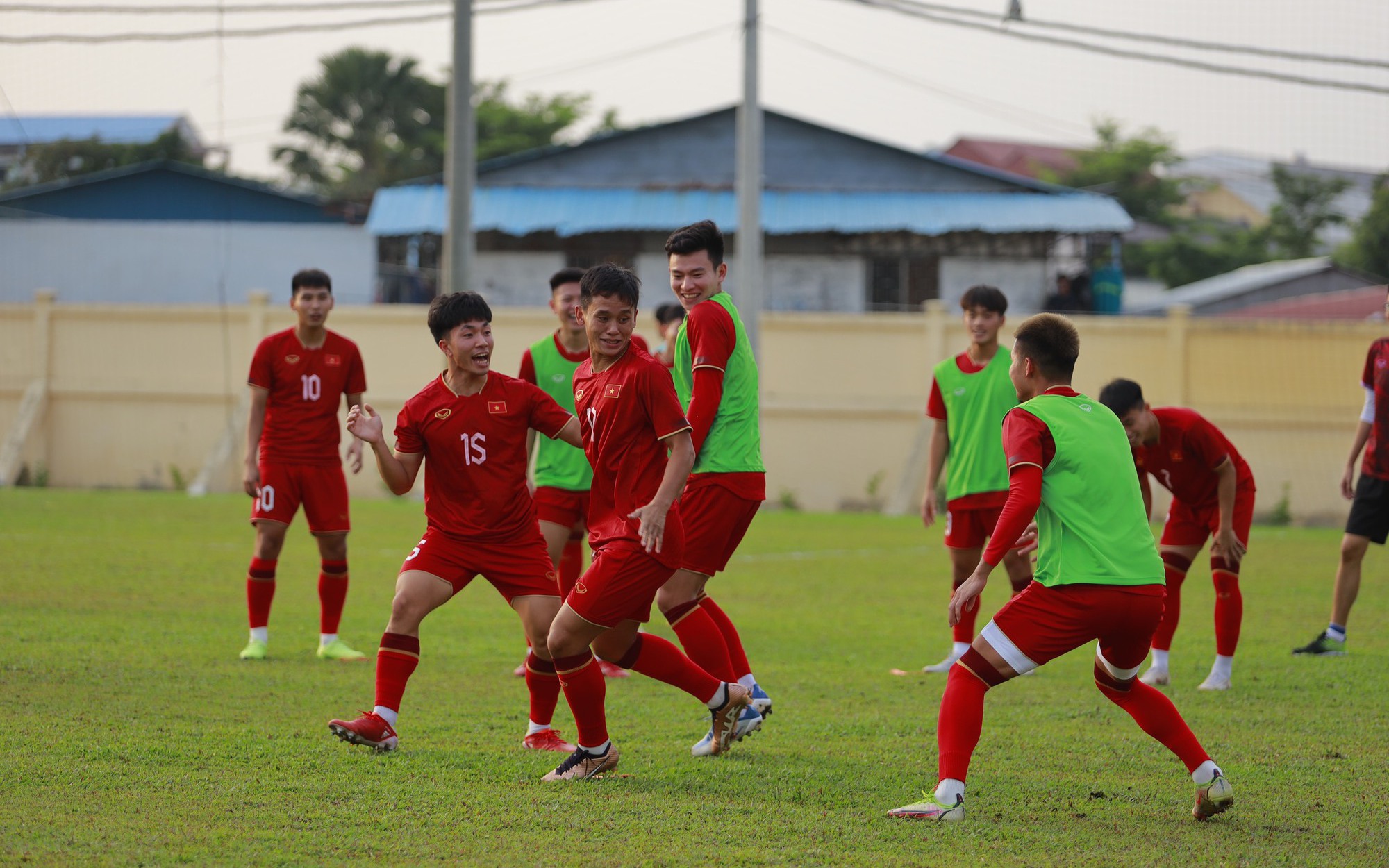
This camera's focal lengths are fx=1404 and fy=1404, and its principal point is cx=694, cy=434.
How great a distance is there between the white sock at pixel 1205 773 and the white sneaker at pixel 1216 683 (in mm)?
2694

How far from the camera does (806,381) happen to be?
19.6 m

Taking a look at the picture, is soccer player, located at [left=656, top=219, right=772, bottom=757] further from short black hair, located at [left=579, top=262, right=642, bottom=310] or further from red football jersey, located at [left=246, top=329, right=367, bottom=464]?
red football jersey, located at [left=246, top=329, right=367, bottom=464]

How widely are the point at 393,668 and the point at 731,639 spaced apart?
1453 millimetres

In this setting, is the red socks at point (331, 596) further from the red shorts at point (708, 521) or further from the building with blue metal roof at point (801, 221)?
the building with blue metal roof at point (801, 221)

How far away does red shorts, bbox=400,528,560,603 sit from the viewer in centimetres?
554

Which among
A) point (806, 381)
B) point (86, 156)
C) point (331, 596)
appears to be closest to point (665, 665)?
point (331, 596)

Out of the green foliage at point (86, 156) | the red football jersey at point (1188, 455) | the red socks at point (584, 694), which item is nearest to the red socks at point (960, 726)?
the red socks at point (584, 694)

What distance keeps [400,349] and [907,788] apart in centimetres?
1591

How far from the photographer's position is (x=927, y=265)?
88.5 feet

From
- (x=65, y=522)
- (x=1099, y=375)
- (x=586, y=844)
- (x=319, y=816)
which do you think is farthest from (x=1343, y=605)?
(x=65, y=522)

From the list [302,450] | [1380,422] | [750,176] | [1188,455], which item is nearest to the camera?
[1188,455]

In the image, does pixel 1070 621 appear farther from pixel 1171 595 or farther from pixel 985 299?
pixel 985 299

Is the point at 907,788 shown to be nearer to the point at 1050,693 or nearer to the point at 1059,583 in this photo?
the point at 1059,583

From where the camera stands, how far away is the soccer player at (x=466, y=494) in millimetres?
5520
